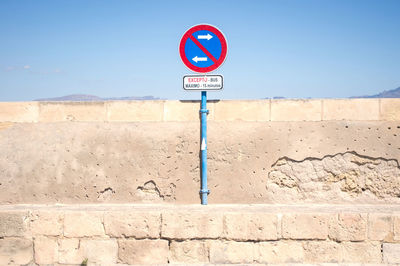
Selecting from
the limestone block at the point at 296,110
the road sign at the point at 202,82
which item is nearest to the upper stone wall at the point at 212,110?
the limestone block at the point at 296,110

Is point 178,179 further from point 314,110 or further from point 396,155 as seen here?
Result: point 396,155

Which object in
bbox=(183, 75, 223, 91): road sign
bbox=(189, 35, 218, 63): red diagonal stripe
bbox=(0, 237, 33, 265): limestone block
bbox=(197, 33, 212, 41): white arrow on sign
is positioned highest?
bbox=(197, 33, 212, 41): white arrow on sign

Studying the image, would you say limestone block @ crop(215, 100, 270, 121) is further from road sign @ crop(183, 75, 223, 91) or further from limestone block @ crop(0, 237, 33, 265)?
limestone block @ crop(0, 237, 33, 265)

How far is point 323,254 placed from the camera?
203 inches

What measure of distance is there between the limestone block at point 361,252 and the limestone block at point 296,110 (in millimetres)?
1658

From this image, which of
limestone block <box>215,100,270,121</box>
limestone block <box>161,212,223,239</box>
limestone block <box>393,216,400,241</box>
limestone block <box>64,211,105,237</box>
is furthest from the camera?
limestone block <box>215,100,270,121</box>

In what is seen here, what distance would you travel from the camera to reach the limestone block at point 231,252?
5191 mm

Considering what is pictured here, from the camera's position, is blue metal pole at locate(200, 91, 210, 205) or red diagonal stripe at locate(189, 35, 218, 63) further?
blue metal pole at locate(200, 91, 210, 205)

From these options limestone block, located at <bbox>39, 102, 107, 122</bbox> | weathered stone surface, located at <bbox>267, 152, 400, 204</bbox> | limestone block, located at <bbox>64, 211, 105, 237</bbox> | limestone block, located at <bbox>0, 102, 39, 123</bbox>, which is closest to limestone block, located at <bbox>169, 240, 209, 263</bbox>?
limestone block, located at <bbox>64, 211, 105, 237</bbox>

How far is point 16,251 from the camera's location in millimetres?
5309

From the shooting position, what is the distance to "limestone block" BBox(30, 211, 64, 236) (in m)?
5.28

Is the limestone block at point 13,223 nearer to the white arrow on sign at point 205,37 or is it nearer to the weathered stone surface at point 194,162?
the weathered stone surface at point 194,162

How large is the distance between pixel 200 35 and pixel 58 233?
9.88 feet

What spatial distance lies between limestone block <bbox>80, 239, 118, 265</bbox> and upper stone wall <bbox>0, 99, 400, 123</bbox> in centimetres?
166
